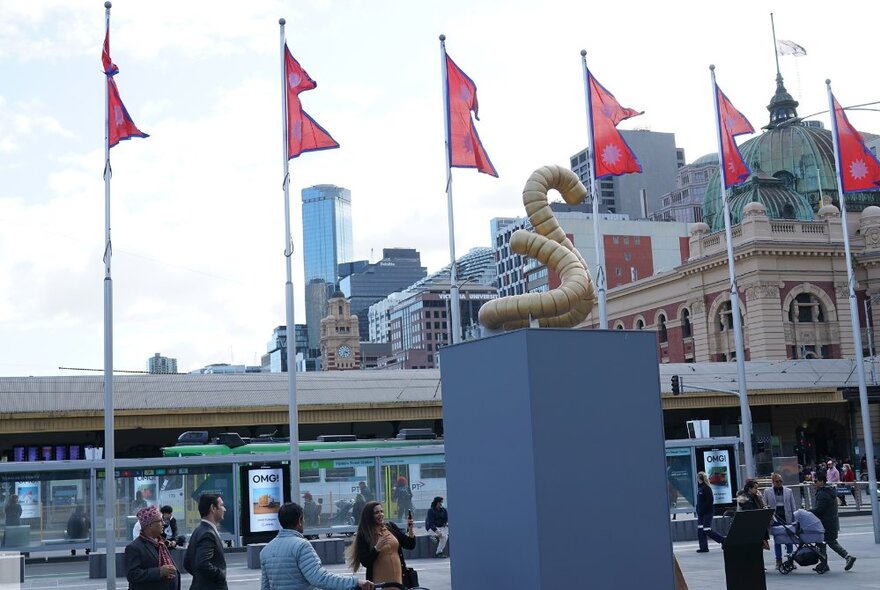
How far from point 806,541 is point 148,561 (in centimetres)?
1364

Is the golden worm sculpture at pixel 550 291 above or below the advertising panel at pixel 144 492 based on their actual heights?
above

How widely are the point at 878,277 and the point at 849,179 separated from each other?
3825 cm

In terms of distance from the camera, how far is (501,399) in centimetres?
1162

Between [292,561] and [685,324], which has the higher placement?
[685,324]

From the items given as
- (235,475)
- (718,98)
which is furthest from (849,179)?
(235,475)

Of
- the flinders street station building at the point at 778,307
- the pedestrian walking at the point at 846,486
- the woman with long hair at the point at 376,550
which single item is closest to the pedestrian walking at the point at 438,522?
the woman with long hair at the point at 376,550

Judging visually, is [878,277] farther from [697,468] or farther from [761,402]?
[697,468]

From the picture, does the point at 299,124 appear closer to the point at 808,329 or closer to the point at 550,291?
the point at 550,291

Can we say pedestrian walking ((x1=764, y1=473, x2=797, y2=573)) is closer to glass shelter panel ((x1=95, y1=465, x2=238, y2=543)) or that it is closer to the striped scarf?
the striped scarf

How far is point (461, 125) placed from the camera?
2797 centimetres

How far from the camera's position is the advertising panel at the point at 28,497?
92.0 feet

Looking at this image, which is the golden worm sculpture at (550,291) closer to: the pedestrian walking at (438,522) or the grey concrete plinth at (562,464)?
the pedestrian walking at (438,522)

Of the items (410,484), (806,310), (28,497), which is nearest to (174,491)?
(28,497)

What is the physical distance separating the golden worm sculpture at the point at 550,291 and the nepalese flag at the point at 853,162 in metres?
10.6
